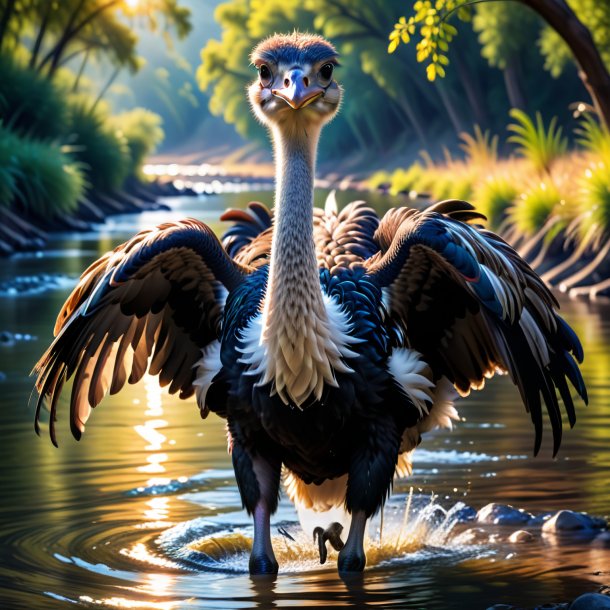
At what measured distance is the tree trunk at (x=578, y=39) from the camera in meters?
14.5

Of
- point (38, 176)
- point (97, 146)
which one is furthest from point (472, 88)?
point (38, 176)

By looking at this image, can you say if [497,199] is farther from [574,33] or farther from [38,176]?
[38,176]

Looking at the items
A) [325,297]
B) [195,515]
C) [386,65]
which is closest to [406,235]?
[325,297]

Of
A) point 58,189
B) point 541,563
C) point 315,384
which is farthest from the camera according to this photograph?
point 58,189

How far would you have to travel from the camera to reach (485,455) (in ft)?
28.6

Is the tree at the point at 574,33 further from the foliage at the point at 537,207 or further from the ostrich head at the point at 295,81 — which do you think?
the ostrich head at the point at 295,81

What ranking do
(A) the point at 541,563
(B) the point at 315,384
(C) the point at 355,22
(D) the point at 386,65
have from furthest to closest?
(D) the point at 386,65 < (C) the point at 355,22 < (A) the point at 541,563 < (B) the point at 315,384

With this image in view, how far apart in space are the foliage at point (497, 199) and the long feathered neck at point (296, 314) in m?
15.8

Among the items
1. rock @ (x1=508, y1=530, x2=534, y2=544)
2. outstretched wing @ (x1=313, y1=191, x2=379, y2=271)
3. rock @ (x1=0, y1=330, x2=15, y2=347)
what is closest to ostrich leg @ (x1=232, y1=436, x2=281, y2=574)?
outstretched wing @ (x1=313, y1=191, x2=379, y2=271)

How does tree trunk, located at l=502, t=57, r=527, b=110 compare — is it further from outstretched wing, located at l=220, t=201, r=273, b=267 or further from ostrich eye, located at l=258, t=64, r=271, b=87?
ostrich eye, located at l=258, t=64, r=271, b=87

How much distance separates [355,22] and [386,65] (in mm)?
4344

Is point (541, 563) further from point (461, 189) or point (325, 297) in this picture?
point (461, 189)

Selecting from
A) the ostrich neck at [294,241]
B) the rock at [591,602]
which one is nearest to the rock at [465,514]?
the ostrich neck at [294,241]

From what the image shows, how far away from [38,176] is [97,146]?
10.6 metres
